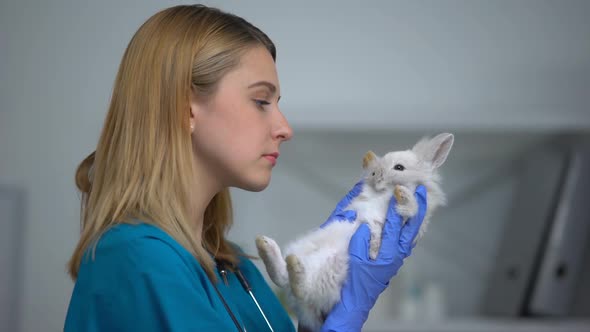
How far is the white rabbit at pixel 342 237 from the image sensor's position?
1149 millimetres

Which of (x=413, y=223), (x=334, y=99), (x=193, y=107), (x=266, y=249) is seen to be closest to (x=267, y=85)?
(x=193, y=107)

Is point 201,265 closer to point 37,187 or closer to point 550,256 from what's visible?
point 550,256

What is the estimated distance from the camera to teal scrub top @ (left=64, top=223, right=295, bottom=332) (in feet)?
3.10

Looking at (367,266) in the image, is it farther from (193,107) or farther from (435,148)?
(193,107)

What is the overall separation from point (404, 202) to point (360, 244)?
0.12 m

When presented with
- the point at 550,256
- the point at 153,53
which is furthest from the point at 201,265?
the point at 550,256

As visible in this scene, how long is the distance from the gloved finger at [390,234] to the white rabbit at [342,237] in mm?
15

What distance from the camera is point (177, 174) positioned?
108 centimetres

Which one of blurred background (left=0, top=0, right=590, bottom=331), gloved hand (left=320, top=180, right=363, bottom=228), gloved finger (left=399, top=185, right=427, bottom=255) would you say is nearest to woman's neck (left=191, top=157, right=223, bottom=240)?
gloved hand (left=320, top=180, right=363, bottom=228)

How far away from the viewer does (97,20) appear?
2.69 m

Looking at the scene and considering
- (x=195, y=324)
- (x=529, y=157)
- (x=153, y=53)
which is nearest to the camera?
(x=195, y=324)

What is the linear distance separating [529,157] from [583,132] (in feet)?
0.97

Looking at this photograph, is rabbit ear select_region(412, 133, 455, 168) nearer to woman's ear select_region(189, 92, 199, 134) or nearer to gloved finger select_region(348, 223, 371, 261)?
gloved finger select_region(348, 223, 371, 261)

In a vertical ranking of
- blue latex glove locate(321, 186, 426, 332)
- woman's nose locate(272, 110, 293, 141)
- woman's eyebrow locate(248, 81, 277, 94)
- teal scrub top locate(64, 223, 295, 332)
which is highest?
woman's eyebrow locate(248, 81, 277, 94)
